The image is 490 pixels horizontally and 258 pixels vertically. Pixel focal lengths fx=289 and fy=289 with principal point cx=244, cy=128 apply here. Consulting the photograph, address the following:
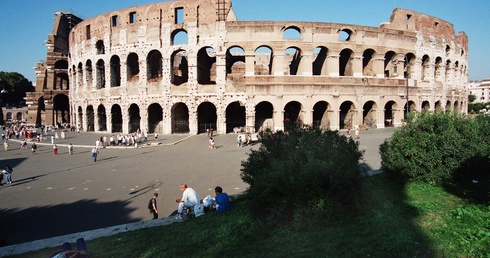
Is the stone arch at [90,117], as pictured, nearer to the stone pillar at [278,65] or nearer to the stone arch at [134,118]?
the stone arch at [134,118]

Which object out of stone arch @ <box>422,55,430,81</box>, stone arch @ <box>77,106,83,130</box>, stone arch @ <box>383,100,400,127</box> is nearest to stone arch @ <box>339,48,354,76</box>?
stone arch @ <box>383,100,400,127</box>

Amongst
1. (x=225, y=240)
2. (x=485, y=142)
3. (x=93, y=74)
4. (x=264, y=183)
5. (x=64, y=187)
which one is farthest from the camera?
(x=93, y=74)

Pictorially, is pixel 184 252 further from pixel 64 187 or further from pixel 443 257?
pixel 64 187

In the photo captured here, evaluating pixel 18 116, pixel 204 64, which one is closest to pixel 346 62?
pixel 204 64

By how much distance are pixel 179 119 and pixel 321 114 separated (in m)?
14.5

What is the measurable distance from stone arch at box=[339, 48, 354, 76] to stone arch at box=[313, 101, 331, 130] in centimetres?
384

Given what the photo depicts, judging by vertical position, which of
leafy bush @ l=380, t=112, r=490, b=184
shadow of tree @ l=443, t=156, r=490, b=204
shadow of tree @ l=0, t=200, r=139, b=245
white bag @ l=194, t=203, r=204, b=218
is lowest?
shadow of tree @ l=0, t=200, r=139, b=245

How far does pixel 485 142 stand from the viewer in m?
8.57

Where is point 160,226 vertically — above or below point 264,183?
below

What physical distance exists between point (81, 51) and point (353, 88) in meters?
30.2

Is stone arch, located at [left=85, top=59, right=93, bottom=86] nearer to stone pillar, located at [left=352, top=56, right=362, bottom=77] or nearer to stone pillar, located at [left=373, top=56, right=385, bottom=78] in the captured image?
stone pillar, located at [left=352, top=56, right=362, bottom=77]

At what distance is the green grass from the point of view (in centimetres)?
457

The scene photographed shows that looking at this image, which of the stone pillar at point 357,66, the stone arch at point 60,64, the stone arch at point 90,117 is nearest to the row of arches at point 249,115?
the stone arch at point 90,117

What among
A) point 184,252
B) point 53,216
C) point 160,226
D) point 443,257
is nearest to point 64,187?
point 53,216
